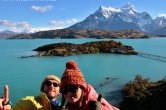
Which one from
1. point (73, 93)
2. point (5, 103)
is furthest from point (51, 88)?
point (73, 93)

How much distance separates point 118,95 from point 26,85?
17.7 m

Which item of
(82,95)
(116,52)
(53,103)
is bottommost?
(116,52)

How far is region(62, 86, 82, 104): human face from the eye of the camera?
8.68 feet

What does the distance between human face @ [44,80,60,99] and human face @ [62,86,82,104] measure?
81cm

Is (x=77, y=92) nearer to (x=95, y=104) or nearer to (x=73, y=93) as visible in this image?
(x=73, y=93)

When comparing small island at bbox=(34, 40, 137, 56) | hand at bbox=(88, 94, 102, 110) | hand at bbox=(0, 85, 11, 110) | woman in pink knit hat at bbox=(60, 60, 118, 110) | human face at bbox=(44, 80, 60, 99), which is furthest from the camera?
small island at bbox=(34, 40, 137, 56)

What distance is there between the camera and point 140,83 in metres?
35.3

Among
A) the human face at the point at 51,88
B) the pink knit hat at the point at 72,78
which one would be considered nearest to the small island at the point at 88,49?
the human face at the point at 51,88

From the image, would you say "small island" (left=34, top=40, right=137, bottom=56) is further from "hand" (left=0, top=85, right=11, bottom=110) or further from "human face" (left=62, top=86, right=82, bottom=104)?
"human face" (left=62, top=86, right=82, bottom=104)

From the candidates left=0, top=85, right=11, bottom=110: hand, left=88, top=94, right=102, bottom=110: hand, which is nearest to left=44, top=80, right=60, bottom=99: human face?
left=0, top=85, right=11, bottom=110: hand

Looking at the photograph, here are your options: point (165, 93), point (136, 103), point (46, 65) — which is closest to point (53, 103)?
point (165, 93)

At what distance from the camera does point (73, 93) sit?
2648mm

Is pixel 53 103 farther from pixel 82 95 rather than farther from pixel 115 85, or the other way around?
pixel 115 85

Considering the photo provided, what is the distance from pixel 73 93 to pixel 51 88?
3.03ft
